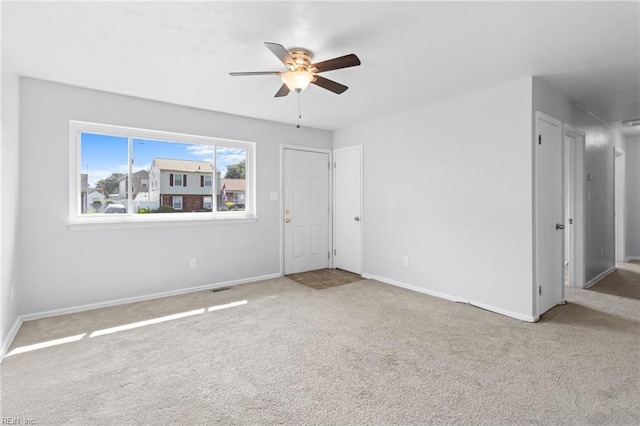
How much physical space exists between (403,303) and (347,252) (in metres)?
1.76

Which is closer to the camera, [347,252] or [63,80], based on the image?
[63,80]

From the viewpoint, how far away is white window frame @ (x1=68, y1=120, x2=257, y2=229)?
3.46 metres

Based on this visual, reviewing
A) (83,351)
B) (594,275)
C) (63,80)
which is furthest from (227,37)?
(594,275)

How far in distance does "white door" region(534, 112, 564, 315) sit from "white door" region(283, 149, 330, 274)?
3.17 metres

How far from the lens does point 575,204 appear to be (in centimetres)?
429

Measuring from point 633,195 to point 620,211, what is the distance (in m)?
0.54

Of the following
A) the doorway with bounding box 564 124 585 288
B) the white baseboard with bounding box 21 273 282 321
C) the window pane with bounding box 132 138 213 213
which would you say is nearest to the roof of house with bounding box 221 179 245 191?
the window pane with bounding box 132 138 213 213

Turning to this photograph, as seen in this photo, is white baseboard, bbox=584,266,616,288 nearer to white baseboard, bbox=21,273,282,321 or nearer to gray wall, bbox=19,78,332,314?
white baseboard, bbox=21,273,282,321

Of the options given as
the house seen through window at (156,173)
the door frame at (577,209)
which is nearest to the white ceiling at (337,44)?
the house seen through window at (156,173)

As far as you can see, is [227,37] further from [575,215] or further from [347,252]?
[575,215]

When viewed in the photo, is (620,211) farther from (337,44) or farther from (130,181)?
(130,181)

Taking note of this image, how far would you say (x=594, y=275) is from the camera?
464cm

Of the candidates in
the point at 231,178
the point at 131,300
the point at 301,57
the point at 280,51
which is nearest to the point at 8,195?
the point at 131,300

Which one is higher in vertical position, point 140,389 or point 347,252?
point 347,252
